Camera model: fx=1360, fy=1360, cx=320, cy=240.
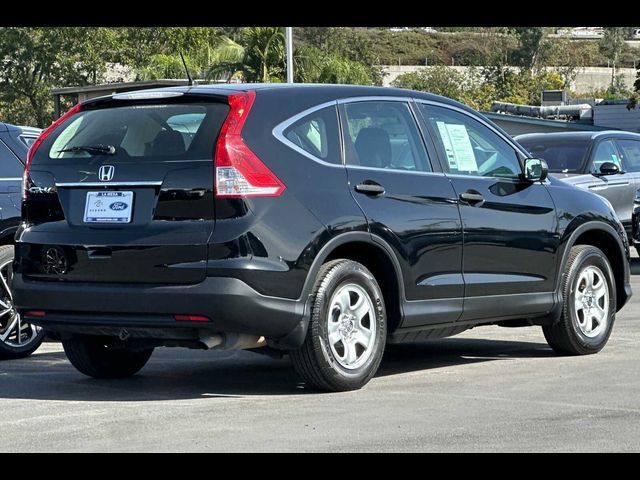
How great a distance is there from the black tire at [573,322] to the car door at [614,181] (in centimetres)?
724

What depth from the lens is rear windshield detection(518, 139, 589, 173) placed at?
16781 millimetres

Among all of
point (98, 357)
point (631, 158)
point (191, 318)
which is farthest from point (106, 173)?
point (631, 158)

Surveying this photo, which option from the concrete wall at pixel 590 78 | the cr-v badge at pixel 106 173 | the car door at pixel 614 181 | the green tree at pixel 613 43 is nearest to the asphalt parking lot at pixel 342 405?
the cr-v badge at pixel 106 173

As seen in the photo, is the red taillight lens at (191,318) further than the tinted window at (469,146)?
No

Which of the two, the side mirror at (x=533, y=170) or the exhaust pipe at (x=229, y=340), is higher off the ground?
the side mirror at (x=533, y=170)

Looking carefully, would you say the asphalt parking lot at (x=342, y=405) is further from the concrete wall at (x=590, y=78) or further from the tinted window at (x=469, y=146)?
the concrete wall at (x=590, y=78)

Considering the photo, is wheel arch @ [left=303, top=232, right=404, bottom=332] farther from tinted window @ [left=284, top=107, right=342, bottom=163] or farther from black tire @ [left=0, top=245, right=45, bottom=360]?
black tire @ [left=0, top=245, right=45, bottom=360]

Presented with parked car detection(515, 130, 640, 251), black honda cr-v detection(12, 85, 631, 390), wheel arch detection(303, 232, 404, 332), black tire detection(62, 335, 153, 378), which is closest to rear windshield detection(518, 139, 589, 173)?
parked car detection(515, 130, 640, 251)

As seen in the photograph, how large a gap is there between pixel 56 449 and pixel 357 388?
7.12 feet

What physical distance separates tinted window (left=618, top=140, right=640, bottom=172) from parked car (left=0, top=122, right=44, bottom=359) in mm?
9688

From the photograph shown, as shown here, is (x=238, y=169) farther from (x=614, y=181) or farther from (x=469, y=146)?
(x=614, y=181)

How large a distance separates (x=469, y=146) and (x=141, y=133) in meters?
2.29

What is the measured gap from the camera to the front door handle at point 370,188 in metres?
7.85
